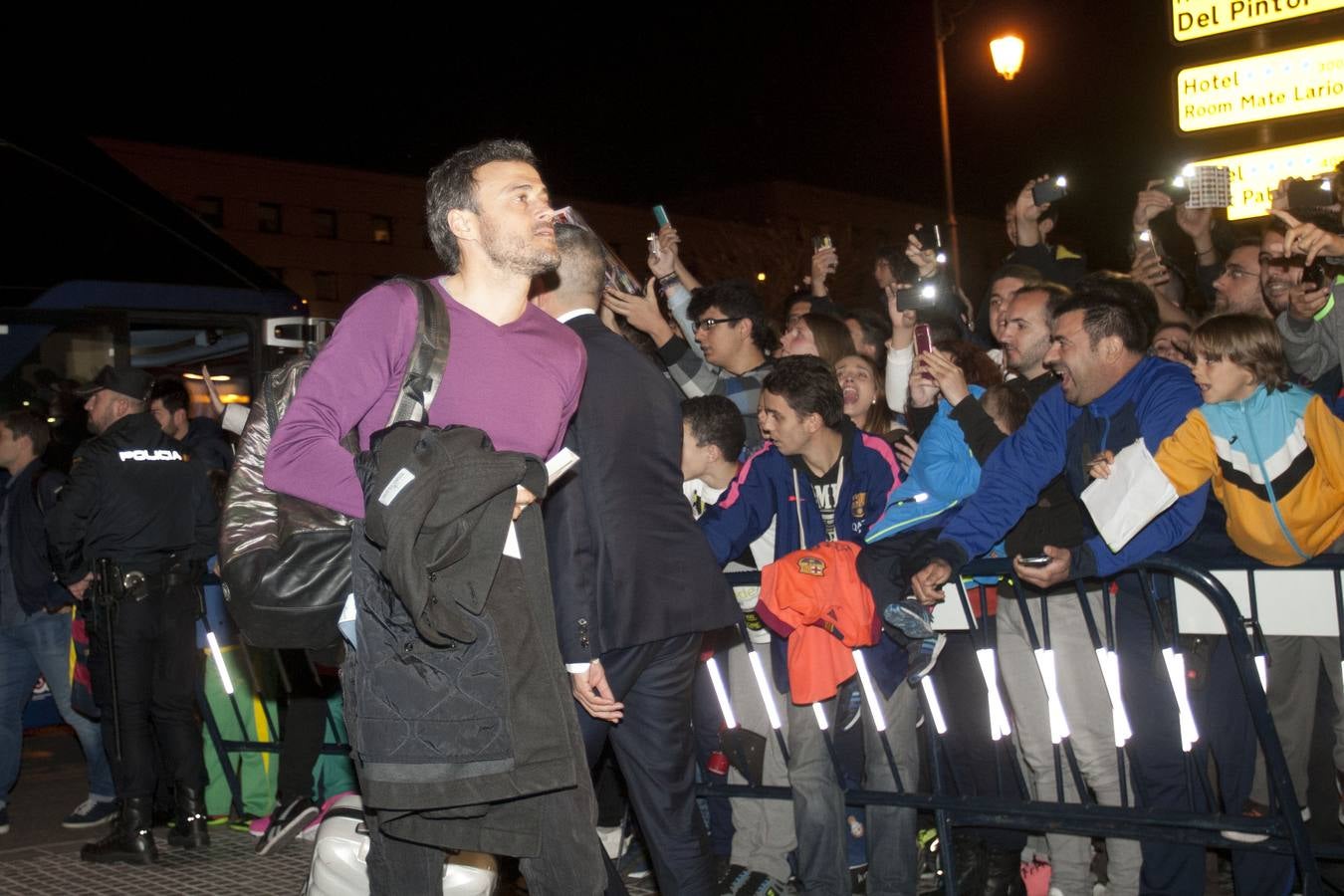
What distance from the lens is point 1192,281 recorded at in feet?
31.5

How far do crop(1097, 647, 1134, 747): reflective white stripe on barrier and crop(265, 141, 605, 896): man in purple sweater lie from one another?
2.04m

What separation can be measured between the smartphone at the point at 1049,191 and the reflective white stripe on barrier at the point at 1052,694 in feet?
11.9

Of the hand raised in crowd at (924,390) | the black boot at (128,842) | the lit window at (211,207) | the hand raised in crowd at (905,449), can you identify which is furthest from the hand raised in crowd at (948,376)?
the lit window at (211,207)

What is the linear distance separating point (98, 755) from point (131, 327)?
4.62m

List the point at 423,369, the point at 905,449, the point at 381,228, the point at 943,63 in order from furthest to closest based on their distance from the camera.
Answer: the point at 381,228 < the point at 943,63 < the point at 905,449 < the point at 423,369

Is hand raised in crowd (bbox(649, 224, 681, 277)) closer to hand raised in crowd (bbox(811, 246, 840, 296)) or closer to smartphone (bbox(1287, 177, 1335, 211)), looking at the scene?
hand raised in crowd (bbox(811, 246, 840, 296))

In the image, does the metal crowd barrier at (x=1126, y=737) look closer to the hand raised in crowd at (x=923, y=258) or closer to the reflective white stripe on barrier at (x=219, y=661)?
the hand raised in crowd at (x=923, y=258)

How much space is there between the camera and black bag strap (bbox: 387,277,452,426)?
130 inches

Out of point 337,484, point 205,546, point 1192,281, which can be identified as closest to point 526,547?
point 337,484

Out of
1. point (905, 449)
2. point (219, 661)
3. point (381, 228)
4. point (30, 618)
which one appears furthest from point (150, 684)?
point (381, 228)

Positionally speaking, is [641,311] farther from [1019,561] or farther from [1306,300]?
[1306,300]

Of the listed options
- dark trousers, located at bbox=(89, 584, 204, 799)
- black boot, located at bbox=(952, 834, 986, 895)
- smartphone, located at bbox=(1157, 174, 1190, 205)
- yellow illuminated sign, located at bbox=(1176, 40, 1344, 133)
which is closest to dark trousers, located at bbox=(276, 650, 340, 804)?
dark trousers, located at bbox=(89, 584, 204, 799)

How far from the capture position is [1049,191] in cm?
775

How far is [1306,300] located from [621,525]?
3693mm
